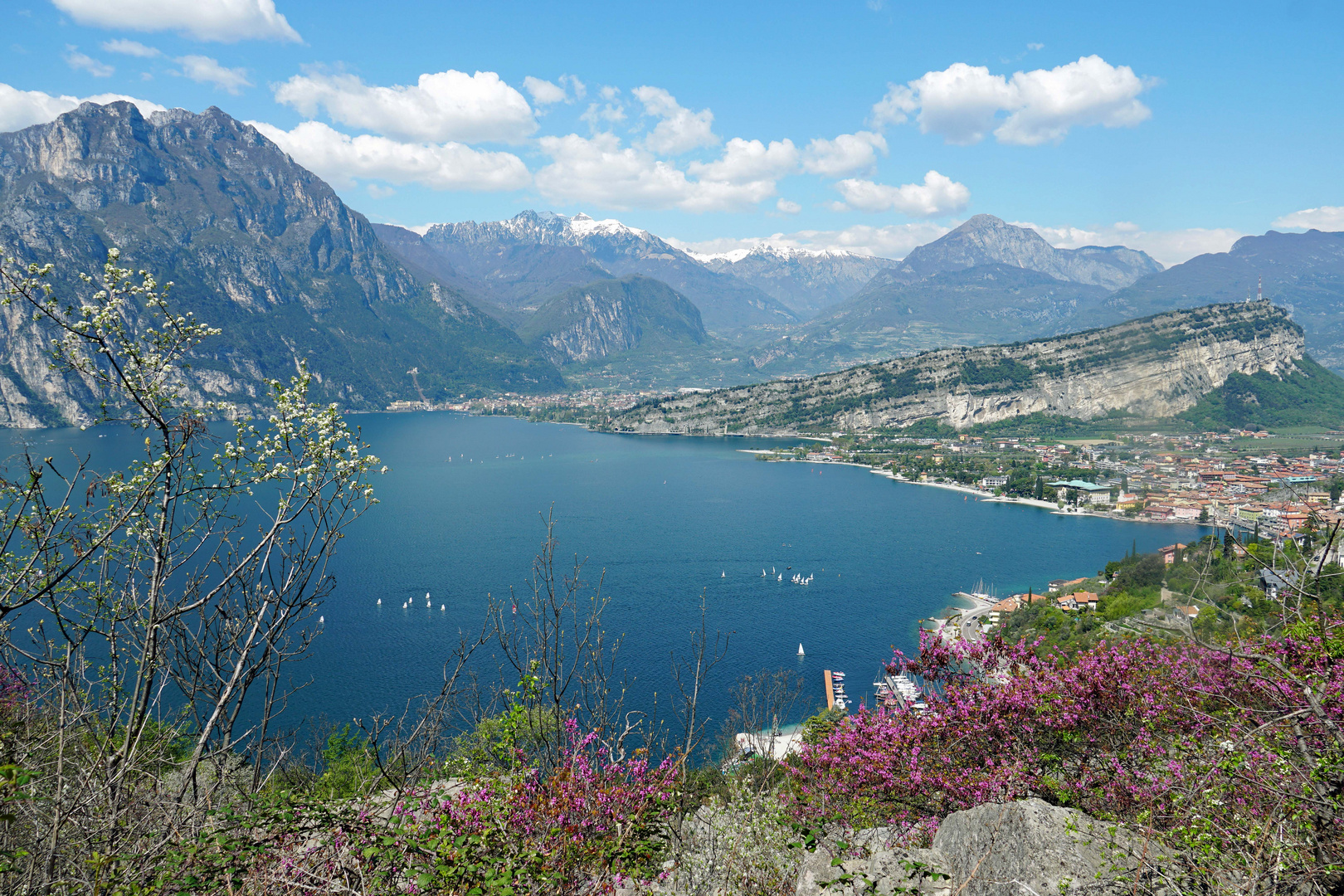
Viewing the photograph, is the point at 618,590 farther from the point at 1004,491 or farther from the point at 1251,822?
the point at 1004,491

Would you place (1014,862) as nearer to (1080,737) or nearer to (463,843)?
(1080,737)

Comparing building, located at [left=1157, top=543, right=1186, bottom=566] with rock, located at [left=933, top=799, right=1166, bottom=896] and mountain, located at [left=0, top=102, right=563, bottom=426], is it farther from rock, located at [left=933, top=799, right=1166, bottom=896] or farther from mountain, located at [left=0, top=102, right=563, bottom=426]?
mountain, located at [left=0, top=102, right=563, bottom=426]

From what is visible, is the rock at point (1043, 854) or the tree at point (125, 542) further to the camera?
the rock at point (1043, 854)

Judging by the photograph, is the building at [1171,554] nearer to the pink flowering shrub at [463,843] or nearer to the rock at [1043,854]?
the rock at [1043,854]

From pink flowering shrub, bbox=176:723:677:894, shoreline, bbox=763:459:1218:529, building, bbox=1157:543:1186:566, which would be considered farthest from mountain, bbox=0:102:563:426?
pink flowering shrub, bbox=176:723:677:894

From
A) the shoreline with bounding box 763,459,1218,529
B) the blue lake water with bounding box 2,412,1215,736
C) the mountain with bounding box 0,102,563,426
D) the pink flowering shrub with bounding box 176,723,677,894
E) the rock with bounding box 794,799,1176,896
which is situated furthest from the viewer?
the mountain with bounding box 0,102,563,426

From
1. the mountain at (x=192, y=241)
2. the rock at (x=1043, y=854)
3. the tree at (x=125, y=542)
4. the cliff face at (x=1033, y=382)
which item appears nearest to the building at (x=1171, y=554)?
the rock at (x=1043, y=854)
